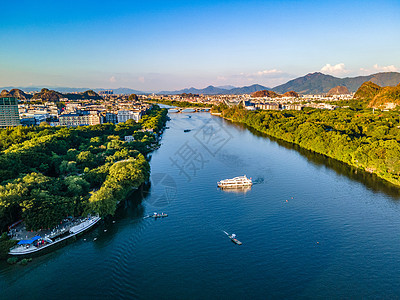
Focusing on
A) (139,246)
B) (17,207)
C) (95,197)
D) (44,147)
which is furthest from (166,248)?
(44,147)

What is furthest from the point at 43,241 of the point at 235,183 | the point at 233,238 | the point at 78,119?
the point at 78,119

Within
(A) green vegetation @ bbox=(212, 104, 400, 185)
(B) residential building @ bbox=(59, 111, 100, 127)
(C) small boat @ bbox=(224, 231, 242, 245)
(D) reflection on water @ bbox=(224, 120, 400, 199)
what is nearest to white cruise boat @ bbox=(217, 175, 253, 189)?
(C) small boat @ bbox=(224, 231, 242, 245)

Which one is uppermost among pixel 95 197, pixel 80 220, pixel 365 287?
pixel 95 197

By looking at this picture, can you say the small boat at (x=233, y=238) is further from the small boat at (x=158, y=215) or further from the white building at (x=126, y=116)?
the white building at (x=126, y=116)

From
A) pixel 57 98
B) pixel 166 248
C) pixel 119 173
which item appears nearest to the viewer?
pixel 166 248

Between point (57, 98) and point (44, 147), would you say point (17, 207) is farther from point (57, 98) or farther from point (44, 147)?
point (57, 98)

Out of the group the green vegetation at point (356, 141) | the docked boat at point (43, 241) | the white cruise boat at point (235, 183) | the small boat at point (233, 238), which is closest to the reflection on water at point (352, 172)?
the green vegetation at point (356, 141)
